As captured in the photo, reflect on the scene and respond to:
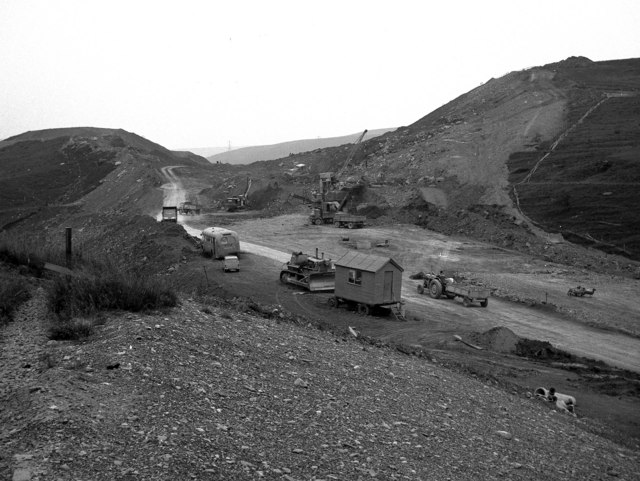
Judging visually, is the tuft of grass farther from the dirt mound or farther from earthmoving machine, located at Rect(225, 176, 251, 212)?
earthmoving machine, located at Rect(225, 176, 251, 212)

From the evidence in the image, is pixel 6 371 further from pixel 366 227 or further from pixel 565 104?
pixel 565 104

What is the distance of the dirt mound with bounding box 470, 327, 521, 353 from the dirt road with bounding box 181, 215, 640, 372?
963 millimetres

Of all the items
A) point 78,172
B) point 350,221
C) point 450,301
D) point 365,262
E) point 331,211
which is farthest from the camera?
point 78,172

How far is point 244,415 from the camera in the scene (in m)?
9.67

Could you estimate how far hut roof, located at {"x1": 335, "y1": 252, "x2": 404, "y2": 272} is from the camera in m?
25.7

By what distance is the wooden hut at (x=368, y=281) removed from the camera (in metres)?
25.8

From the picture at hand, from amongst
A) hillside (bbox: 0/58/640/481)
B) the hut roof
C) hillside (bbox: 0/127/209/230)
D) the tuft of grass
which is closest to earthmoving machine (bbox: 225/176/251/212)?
hillside (bbox: 0/58/640/481)

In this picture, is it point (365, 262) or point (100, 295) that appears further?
point (365, 262)

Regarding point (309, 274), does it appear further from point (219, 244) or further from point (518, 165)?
point (518, 165)

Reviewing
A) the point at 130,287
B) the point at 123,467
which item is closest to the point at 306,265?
the point at 130,287

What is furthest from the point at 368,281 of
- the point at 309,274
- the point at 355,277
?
the point at 309,274

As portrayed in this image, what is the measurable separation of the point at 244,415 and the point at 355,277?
17.1m

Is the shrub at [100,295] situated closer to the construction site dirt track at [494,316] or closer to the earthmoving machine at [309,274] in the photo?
the construction site dirt track at [494,316]

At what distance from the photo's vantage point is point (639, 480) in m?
11.9
